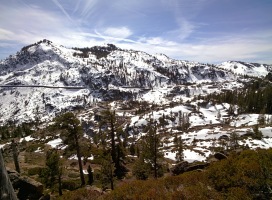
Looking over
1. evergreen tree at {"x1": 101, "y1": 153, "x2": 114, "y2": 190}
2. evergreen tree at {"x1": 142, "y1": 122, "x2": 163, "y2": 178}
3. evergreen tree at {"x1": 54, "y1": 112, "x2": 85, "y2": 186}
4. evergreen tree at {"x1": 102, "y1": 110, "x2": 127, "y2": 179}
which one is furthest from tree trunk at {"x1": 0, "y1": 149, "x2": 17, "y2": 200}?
evergreen tree at {"x1": 102, "y1": 110, "x2": 127, "y2": 179}

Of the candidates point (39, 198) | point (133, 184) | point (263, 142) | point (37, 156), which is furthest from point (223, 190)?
point (263, 142)

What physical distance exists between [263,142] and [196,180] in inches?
2588

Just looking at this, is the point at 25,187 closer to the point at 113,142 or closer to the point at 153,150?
the point at 153,150

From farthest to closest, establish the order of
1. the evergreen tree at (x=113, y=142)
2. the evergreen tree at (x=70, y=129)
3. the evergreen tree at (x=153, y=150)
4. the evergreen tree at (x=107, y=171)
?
the evergreen tree at (x=113, y=142) → the evergreen tree at (x=70, y=129) → the evergreen tree at (x=153, y=150) → the evergreen tree at (x=107, y=171)

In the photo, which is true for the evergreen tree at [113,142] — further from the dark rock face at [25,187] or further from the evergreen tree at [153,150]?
the dark rock face at [25,187]

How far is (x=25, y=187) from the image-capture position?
1931cm

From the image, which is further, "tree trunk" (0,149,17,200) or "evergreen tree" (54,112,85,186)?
"evergreen tree" (54,112,85,186)

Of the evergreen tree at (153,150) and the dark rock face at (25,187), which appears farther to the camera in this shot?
the evergreen tree at (153,150)

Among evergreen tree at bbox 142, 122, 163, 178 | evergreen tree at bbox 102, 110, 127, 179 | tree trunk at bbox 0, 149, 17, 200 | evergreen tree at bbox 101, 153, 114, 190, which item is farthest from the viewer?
evergreen tree at bbox 102, 110, 127, 179

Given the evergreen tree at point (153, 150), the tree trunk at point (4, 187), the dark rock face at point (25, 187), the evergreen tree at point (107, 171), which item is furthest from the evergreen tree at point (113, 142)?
the tree trunk at point (4, 187)

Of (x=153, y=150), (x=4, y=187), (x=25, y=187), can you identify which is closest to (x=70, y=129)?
(x=25, y=187)

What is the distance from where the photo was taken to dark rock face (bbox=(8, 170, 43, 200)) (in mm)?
19016

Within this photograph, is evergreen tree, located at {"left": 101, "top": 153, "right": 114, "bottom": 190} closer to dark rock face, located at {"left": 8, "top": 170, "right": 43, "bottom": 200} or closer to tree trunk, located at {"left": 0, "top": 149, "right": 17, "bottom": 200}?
dark rock face, located at {"left": 8, "top": 170, "right": 43, "bottom": 200}

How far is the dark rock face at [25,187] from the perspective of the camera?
749 inches
